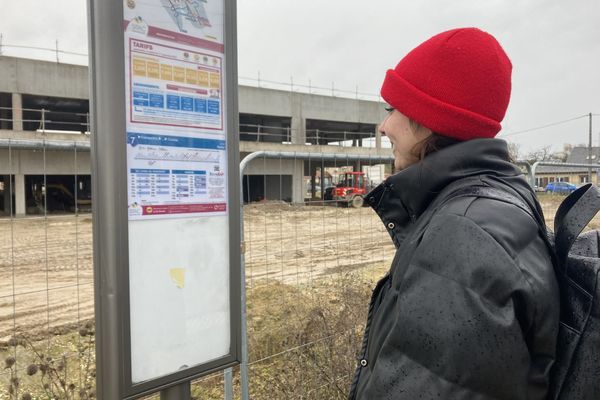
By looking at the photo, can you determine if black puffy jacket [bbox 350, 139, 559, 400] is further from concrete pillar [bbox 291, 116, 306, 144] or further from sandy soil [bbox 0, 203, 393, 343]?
concrete pillar [bbox 291, 116, 306, 144]

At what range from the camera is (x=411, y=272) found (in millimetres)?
1038

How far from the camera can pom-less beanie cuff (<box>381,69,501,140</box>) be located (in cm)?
126

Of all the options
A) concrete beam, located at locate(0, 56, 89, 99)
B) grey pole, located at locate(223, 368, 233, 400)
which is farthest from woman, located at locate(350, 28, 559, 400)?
concrete beam, located at locate(0, 56, 89, 99)

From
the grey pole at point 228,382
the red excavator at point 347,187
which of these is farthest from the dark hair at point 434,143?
the red excavator at point 347,187

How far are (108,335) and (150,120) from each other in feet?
2.64

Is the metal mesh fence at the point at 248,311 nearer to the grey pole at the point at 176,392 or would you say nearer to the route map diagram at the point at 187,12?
the grey pole at the point at 176,392

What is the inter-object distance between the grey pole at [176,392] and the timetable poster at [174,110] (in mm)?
713

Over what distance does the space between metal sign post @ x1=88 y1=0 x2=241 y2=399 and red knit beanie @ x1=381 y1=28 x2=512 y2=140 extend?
888 mm

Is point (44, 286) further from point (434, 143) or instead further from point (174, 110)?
point (434, 143)

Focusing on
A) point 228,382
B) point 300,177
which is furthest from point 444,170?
point 300,177

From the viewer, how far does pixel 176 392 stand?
1.78 m

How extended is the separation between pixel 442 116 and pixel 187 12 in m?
1.10

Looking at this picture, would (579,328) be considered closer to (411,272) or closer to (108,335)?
(411,272)

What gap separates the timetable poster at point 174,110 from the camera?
158 centimetres
